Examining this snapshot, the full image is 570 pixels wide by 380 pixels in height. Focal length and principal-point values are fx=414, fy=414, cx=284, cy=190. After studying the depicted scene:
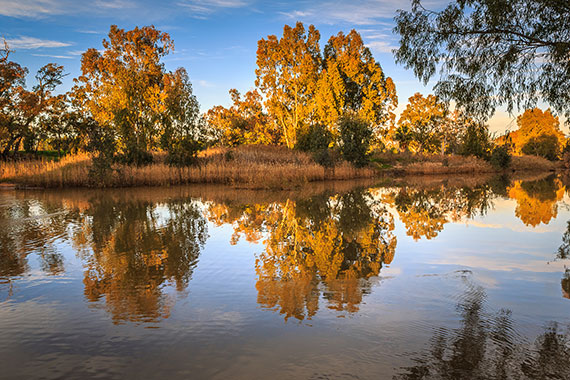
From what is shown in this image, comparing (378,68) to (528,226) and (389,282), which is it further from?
(389,282)

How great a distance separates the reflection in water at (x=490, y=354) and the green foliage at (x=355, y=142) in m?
29.9

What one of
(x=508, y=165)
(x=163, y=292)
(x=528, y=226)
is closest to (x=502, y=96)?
(x=528, y=226)

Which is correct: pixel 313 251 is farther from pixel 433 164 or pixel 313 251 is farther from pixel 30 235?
pixel 433 164

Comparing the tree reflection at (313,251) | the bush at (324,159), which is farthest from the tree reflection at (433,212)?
the bush at (324,159)

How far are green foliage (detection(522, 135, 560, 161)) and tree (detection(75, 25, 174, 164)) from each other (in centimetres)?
6165

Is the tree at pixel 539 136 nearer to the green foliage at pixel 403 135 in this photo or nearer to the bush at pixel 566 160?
the bush at pixel 566 160

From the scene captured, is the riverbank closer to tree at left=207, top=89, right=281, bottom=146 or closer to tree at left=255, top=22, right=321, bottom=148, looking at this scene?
tree at left=255, top=22, right=321, bottom=148

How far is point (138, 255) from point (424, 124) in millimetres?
54842

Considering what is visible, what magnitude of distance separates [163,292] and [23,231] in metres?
6.61

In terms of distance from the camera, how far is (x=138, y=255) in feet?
23.3

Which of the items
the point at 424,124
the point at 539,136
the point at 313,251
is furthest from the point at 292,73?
the point at 539,136

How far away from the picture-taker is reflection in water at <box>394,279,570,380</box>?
2.95 m

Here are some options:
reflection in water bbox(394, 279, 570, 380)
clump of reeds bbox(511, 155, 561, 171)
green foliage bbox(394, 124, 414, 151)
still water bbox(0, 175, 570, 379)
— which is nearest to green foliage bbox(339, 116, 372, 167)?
green foliage bbox(394, 124, 414, 151)

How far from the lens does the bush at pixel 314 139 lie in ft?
114
